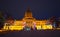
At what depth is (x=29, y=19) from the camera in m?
24.1

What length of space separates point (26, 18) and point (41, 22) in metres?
1.95

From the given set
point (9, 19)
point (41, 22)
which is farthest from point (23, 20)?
point (9, 19)

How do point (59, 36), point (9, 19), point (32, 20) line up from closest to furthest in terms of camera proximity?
point (59, 36), point (9, 19), point (32, 20)

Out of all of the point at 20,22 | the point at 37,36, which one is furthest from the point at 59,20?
the point at 37,36

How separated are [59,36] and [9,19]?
552 inches

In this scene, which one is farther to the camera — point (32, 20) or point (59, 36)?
point (32, 20)

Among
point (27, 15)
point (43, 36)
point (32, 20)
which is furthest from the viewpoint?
point (27, 15)

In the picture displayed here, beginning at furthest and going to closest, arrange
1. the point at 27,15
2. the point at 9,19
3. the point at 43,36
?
the point at 27,15
the point at 9,19
the point at 43,36

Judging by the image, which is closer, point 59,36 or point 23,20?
point 59,36

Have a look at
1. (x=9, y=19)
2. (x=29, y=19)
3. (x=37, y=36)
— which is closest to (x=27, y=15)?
(x=29, y=19)

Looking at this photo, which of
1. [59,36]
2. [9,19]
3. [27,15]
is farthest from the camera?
[27,15]

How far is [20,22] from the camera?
79.1 feet

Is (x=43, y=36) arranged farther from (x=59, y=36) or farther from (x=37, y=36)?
(x=59, y=36)

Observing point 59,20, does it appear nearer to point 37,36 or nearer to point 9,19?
point 9,19
